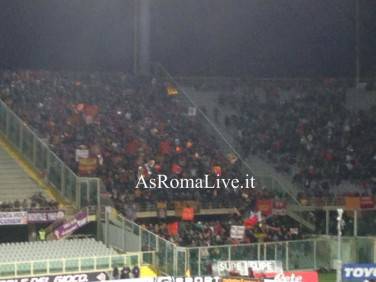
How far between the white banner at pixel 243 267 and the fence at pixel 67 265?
2.01 m

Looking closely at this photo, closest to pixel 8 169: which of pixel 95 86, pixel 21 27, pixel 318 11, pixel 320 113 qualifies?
pixel 95 86

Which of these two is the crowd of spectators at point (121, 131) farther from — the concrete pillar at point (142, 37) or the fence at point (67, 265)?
the fence at point (67, 265)

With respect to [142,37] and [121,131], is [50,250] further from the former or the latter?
[142,37]

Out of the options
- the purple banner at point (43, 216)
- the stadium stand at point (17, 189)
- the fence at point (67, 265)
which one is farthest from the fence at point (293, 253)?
the stadium stand at point (17, 189)

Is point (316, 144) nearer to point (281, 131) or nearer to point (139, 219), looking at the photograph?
point (281, 131)

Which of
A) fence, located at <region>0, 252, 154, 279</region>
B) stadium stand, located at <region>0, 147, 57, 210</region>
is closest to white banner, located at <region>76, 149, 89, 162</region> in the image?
stadium stand, located at <region>0, 147, 57, 210</region>

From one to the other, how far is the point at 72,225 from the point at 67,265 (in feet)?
8.54

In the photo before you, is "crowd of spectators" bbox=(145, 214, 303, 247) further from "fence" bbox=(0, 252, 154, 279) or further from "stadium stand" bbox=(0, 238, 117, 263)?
"fence" bbox=(0, 252, 154, 279)

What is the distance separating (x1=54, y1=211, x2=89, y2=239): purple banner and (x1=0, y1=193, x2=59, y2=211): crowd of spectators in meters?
0.56

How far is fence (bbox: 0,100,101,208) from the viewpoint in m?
29.0

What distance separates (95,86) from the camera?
34.8m

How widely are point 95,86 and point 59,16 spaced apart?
452 centimetres
